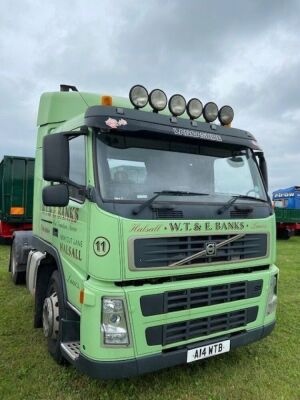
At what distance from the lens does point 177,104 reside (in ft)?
11.9

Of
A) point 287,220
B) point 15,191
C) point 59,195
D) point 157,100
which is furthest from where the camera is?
point 287,220

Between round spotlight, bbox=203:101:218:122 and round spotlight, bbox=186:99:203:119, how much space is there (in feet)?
0.31

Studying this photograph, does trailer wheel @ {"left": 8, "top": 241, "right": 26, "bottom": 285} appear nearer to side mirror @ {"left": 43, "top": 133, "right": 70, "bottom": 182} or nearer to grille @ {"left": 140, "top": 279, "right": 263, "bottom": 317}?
side mirror @ {"left": 43, "top": 133, "right": 70, "bottom": 182}

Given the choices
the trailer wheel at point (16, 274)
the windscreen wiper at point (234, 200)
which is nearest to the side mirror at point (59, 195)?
the windscreen wiper at point (234, 200)

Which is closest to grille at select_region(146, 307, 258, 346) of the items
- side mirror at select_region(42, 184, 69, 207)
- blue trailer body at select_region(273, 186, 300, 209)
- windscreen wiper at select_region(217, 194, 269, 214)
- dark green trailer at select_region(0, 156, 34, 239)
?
windscreen wiper at select_region(217, 194, 269, 214)

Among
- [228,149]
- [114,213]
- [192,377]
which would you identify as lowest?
[192,377]

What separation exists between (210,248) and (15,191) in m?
8.73

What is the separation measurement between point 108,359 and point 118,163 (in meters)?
1.58

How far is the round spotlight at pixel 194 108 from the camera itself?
374 centimetres

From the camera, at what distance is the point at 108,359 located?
288 centimetres

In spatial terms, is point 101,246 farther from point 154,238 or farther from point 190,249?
point 190,249

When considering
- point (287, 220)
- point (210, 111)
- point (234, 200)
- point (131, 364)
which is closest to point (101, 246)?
point (131, 364)

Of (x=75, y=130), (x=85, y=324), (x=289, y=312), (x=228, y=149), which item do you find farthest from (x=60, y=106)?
(x=289, y=312)

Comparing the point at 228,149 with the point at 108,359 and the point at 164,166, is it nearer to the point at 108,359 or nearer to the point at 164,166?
the point at 164,166
